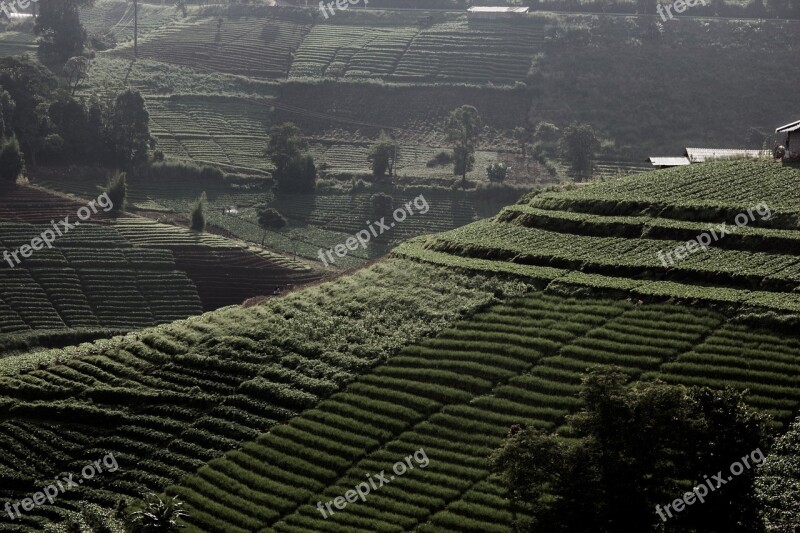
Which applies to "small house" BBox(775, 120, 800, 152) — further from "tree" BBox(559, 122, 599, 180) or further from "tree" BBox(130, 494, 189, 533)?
"tree" BBox(559, 122, 599, 180)

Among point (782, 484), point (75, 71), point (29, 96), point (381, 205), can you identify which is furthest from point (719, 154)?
point (75, 71)

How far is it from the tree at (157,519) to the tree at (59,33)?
104893mm

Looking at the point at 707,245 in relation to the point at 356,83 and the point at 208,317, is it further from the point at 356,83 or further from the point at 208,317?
the point at 356,83

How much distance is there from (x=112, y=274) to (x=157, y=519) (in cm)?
4544

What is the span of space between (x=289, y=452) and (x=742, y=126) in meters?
89.4

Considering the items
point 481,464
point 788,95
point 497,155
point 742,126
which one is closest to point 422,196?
point 497,155

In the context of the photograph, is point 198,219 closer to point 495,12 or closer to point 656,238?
point 656,238

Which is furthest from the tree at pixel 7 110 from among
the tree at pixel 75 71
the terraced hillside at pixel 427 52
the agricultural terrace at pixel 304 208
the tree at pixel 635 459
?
the tree at pixel 635 459

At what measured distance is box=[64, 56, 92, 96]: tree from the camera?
126938mm

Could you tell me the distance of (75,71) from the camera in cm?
12756

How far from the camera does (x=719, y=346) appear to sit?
43469 millimetres

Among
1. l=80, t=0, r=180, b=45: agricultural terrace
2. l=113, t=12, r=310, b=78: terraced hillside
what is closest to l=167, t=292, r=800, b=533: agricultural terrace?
l=113, t=12, r=310, b=78: terraced hillside

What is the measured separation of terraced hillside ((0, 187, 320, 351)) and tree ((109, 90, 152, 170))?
55.2ft

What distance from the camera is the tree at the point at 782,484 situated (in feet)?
111
